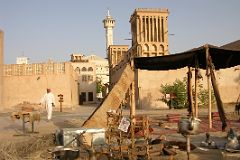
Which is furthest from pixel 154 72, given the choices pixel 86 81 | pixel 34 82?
pixel 86 81

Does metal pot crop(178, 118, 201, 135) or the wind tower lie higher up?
the wind tower

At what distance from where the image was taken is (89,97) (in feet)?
198

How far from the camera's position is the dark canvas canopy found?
411 inches

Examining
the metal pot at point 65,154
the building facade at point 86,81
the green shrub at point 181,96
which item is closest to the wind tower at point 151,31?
the green shrub at point 181,96

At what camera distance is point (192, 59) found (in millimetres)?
10984

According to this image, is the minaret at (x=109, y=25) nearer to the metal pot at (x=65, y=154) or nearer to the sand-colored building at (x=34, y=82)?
the sand-colored building at (x=34, y=82)

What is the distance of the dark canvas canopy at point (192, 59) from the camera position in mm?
10438

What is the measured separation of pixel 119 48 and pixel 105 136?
5140 centimetres

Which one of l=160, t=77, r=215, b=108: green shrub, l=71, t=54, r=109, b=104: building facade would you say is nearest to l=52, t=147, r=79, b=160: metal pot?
l=160, t=77, r=215, b=108: green shrub

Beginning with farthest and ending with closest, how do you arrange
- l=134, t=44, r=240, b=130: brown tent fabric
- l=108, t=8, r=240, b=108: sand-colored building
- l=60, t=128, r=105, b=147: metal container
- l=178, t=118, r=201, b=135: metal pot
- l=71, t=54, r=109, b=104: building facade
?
l=71, t=54, r=109, b=104: building facade → l=108, t=8, r=240, b=108: sand-colored building → l=134, t=44, r=240, b=130: brown tent fabric → l=60, t=128, r=105, b=147: metal container → l=178, t=118, r=201, b=135: metal pot

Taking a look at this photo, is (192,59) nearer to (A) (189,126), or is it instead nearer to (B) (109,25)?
(A) (189,126)

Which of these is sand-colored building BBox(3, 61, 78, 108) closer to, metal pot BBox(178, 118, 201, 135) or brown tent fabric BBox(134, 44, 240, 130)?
brown tent fabric BBox(134, 44, 240, 130)

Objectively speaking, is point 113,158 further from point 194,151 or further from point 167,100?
point 167,100

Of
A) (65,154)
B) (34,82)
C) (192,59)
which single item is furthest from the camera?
(34,82)
